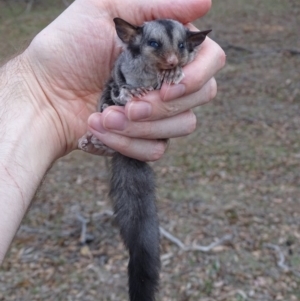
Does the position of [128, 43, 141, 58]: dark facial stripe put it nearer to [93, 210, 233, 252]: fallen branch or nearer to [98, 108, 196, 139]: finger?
[98, 108, 196, 139]: finger

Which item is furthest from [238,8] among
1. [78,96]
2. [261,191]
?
[78,96]

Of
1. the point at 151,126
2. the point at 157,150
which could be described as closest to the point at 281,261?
the point at 157,150

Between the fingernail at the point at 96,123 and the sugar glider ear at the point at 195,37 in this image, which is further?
the fingernail at the point at 96,123

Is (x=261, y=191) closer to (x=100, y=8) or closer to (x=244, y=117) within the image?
(x=244, y=117)

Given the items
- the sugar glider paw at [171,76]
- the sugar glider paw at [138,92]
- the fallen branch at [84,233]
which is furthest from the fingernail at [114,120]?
the fallen branch at [84,233]

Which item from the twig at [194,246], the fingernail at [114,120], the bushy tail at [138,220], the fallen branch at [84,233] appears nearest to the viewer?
the bushy tail at [138,220]

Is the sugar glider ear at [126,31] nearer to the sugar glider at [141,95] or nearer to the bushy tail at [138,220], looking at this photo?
the sugar glider at [141,95]
